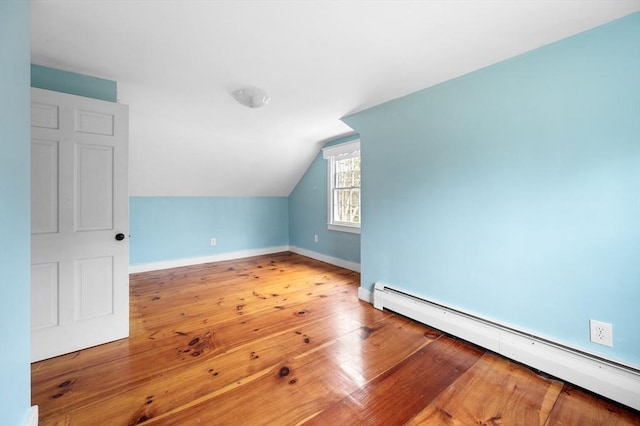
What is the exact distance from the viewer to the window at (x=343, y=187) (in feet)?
14.0

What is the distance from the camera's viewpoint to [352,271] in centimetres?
423

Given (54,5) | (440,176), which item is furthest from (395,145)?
(54,5)

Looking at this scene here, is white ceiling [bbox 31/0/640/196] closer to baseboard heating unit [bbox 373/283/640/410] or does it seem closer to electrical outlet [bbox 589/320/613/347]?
electrical outlet [bbox 589/320/613/347]

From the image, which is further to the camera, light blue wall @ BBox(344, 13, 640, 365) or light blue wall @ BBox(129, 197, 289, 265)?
light blue wall @ BBox(129, 197, 289, 265)

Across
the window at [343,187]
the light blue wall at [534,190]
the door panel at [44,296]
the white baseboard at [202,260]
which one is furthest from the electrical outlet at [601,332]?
the white baseboard at [202,260]

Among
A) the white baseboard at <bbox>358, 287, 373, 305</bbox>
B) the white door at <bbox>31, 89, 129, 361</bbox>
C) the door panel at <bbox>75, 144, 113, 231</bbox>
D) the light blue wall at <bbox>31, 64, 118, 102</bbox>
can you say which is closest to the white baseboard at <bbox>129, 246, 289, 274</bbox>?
the white door at <bbox>31, 89, 129, 361</bbox>

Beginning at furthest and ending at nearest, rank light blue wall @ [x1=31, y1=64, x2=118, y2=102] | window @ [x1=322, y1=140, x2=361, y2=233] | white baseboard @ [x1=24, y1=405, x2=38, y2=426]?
1. window @ [x1=322, y1=140, x2=361, y2=233]
2. light blue wall @ [x1=31, y1=64, x2=118, y2=102]
3. white baseboard @ [x1=24, y1=405, x2=38, y2=426]

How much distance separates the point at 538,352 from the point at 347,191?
124 inches

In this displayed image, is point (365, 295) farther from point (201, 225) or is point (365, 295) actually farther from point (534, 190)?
point (201, 225)

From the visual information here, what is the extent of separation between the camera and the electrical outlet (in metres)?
1.55

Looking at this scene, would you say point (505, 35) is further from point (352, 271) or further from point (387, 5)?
point (352, 271)

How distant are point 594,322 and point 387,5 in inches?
87.6

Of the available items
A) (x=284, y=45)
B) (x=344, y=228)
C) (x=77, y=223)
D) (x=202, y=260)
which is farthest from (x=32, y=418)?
(x=344, y=228)

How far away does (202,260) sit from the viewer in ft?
15.3
